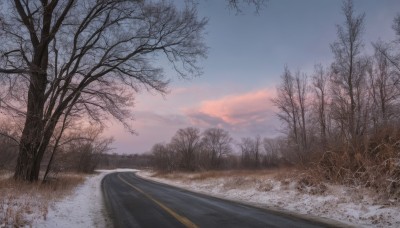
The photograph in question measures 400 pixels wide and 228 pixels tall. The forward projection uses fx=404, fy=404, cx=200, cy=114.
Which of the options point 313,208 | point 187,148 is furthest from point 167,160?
point 313,208

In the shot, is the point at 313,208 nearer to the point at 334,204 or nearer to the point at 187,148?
the point at 334,204

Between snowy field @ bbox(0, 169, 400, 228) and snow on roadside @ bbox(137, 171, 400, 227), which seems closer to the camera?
snowy field @ bbox(0, 169, 400, 228)

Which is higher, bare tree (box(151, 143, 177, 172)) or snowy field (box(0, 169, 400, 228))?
bare tree (box(151, 143, 177, 172))

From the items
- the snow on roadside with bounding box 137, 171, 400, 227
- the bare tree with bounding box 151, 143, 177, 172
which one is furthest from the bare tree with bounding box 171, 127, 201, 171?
the snow on roadside with bounding box 137, 171, 400, 227

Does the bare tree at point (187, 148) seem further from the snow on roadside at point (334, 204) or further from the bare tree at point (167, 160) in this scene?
the snow on roadside at point (334, 204)

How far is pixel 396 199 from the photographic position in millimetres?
11281

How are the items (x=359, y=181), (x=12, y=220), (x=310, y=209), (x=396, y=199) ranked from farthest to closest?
1. (x=359, y=181)
2. (x=310, y=209)
3. (x=396, y=199)
4. (x=12, y=220)

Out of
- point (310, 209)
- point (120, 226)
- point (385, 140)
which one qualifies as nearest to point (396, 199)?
point (310, 209)

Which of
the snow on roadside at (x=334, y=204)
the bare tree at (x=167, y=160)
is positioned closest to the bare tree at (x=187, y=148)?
the bare tree at (x=167, y=160)

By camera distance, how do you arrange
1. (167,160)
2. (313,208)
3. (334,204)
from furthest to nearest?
(167,160) < (313,208) < (334,204)

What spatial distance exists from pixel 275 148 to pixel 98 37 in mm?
124365

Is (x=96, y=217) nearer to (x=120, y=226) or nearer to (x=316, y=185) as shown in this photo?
(x=120, y=226)

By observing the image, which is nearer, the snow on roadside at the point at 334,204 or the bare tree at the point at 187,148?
the snow on roadside at the point at 334,204

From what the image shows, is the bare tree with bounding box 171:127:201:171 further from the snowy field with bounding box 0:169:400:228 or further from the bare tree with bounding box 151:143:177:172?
the snowy field with bounding box 0:169:400:228
